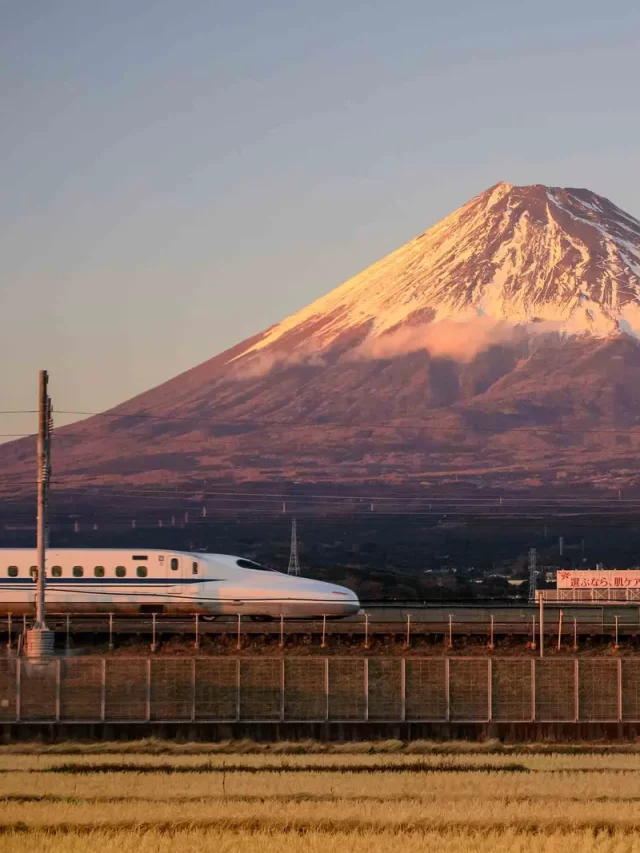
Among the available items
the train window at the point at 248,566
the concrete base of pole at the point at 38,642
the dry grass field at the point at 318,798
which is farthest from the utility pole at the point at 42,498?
the train window at the point at 248,566

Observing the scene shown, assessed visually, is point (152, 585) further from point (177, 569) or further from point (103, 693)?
point (103, 693)

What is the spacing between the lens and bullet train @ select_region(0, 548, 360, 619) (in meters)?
72.2

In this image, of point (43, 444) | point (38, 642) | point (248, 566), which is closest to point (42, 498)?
point (43, 444)

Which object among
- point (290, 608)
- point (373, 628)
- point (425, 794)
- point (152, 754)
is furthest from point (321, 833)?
point (290, 608)

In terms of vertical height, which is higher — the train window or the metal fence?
the train window

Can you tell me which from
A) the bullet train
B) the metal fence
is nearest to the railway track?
the bullet train

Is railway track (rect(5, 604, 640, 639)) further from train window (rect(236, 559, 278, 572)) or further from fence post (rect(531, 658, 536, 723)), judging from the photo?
fence post (rect(531, 658, 536, 723))

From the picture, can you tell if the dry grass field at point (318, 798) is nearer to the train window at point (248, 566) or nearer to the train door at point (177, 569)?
the train door at point (177, 569)

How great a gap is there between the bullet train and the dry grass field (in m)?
25.7

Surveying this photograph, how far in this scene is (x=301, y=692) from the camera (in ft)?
173

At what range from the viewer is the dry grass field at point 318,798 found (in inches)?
1177

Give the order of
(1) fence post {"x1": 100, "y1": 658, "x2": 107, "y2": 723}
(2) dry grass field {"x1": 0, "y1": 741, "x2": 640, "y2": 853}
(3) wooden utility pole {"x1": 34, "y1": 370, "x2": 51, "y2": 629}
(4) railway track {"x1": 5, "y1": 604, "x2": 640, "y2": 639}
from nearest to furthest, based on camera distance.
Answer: (2) dry grass field {"x1": 0, "y1": 741, "x2": 640, "y2": 853}
(1) fence post {"x1": 100, "y1": 658, "x2": 107, "y2": 723}
(3) wooden utility pole {"x1": 34, "y1": 370, "x2": 51, "y2": 629}
(4) railway track {"x1": 5, "y1": 604, "x2": 640, "y2": 639}

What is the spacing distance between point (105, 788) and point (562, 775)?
10560mm

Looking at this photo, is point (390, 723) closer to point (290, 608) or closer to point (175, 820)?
point (175, 820)
